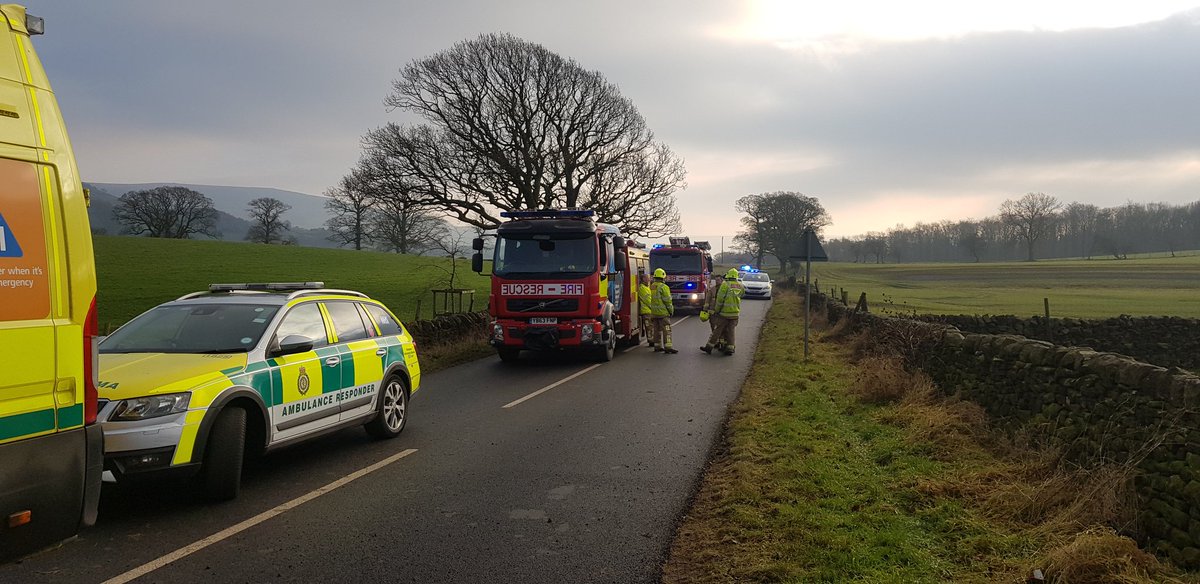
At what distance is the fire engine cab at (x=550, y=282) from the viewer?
13.5 metres

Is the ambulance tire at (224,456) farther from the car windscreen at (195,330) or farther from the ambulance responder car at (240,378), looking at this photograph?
the car windscreen at (195,330)

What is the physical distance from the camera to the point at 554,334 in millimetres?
13445

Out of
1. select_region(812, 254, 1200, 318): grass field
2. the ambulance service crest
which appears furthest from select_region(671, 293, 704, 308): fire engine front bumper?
the ambulance service crest

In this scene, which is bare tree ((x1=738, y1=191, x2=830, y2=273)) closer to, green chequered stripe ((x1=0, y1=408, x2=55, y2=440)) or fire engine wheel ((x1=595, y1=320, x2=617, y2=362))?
fire engine wheel ((x1=595, y1=320, x2=617, y2=362))

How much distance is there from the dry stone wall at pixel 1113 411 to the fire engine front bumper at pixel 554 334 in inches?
269

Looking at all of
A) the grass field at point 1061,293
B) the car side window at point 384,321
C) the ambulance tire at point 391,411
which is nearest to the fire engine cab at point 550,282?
the car side window at point 384,321

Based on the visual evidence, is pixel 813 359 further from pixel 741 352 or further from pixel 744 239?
pixel 744 239

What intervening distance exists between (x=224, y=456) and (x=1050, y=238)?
131369 millimetres

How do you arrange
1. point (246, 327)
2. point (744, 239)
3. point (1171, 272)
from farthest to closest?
1. point (744, 239)
2. point (1171, 272)
3. point (246, 327)

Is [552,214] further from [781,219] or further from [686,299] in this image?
[781,219]

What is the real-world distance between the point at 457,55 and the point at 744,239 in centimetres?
6425

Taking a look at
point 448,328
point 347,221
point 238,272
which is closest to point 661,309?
point 448,328

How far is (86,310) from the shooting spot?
10.8 feet

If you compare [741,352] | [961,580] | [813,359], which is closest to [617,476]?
[961,580]
